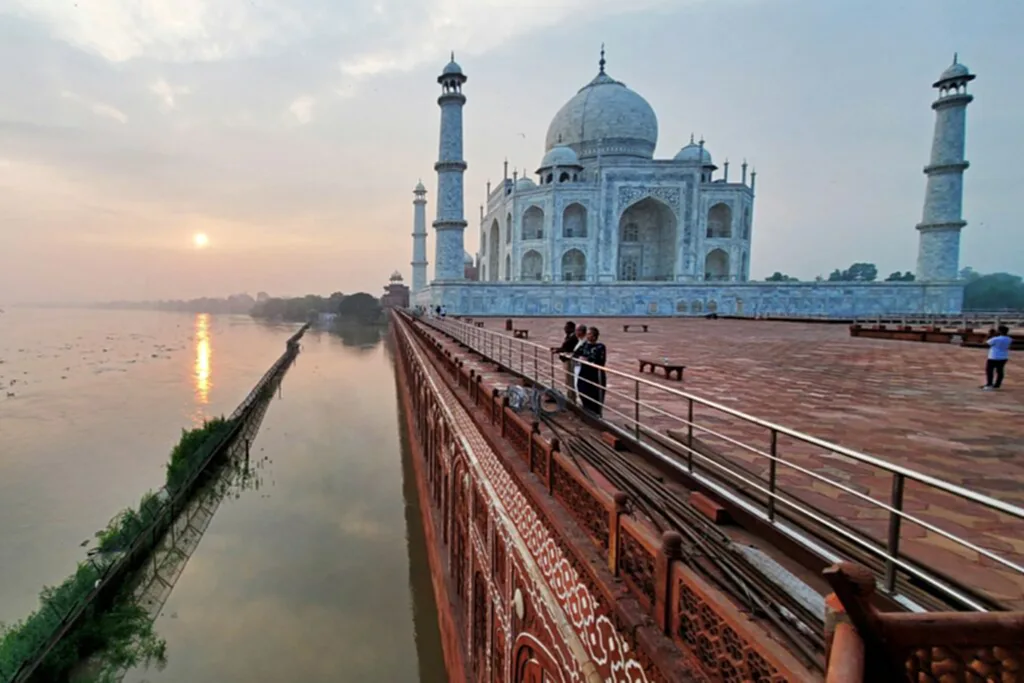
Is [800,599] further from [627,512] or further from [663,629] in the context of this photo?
[627,512]

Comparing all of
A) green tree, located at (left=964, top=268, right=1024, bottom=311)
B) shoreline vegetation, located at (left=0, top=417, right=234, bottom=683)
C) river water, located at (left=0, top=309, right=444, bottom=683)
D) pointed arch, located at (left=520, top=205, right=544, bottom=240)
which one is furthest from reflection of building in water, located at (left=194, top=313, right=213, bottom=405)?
green tree, located at (left=964, top=268, right=1024, bottom=311)

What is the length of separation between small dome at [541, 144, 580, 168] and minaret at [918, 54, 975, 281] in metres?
19.1

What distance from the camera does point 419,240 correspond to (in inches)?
1975

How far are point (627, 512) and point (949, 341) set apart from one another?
53.5 feet

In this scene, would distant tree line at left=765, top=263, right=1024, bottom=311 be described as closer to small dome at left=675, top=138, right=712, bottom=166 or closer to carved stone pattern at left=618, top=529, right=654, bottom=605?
small dome at left=675, top=138, right=712, bottom=166

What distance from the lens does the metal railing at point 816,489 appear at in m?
1.73

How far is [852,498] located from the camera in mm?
3020

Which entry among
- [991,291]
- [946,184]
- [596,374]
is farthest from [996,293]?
[596,374]

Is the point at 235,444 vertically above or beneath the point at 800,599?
beneath

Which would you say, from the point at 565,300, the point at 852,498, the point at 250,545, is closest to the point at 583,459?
the point at 852,498

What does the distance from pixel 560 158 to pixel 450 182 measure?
1035cm

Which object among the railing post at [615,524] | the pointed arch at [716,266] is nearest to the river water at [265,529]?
the railing post at [615,524]

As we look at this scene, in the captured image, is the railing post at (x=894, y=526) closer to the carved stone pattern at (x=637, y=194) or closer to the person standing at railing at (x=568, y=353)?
the person standing at railing at (x=568, y=353)

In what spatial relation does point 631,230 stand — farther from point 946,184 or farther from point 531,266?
point 946,184
